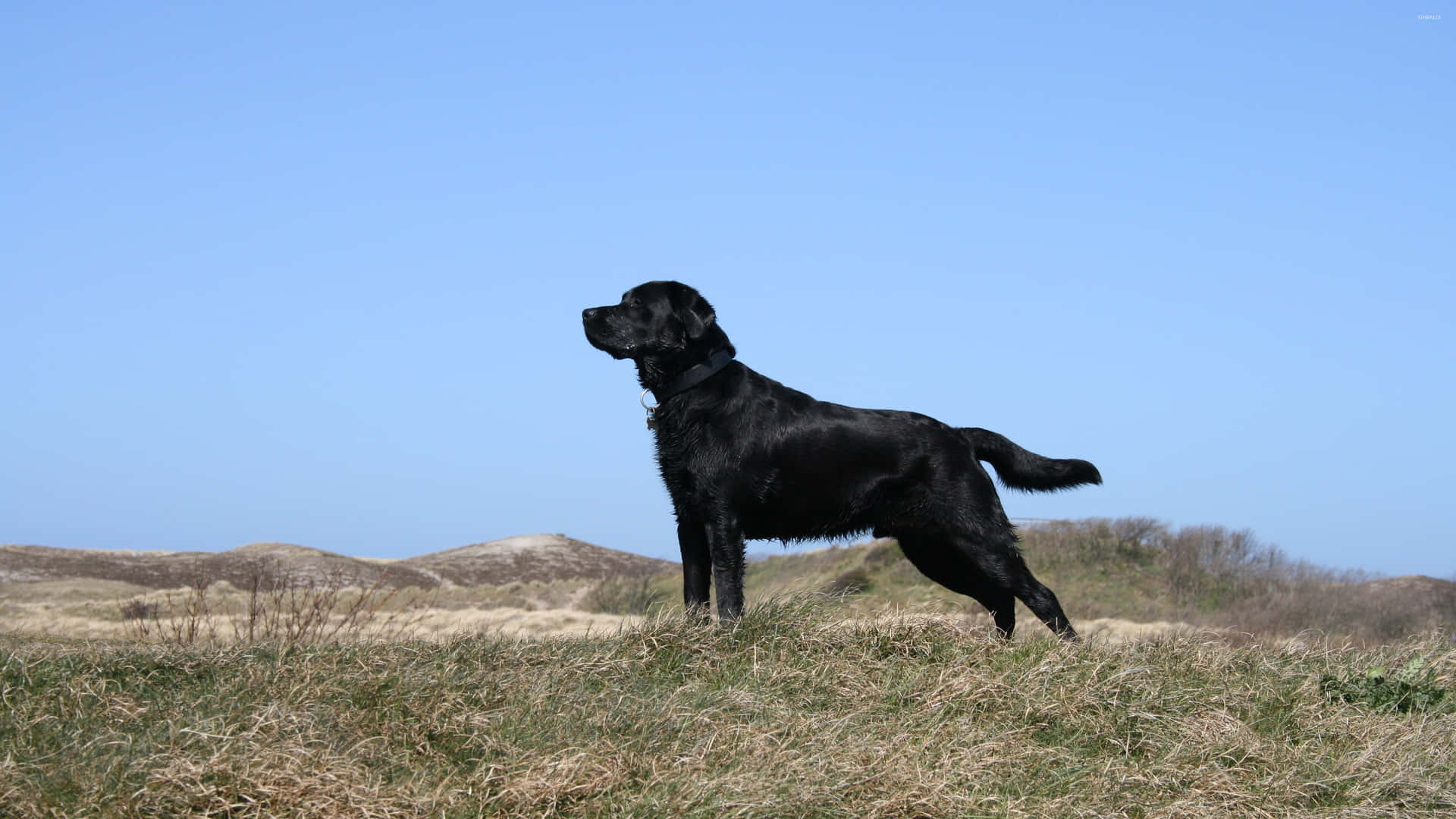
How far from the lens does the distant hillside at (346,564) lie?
20688mm

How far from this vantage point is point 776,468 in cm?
665

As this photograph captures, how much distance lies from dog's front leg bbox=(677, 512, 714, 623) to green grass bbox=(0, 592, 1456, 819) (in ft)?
2.23

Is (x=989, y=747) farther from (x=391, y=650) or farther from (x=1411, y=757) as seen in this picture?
(x=391, y=650)

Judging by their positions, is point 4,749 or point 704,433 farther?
point 704,433

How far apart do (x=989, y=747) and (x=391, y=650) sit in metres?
2.77

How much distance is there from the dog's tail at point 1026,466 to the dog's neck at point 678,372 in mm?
1697

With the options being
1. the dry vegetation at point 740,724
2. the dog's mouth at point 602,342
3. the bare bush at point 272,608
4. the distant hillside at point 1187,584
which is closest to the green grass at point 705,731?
the dry vegetation at point 740,724

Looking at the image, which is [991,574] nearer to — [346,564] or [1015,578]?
[1015,578]

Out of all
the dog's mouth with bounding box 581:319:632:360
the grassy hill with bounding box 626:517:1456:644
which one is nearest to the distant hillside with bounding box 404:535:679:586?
the grassy hill with bounding box 626:517:1456:644

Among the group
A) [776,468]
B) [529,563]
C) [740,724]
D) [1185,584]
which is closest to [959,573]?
[776,468]

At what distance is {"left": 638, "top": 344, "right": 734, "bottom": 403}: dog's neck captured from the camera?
6.64 m

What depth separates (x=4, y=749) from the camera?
4305mm

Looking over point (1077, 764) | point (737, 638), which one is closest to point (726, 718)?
point (737, 638)

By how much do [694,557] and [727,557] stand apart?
31 centimetres
